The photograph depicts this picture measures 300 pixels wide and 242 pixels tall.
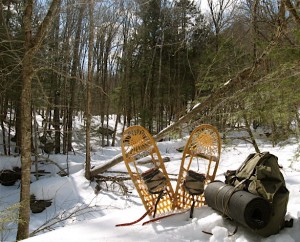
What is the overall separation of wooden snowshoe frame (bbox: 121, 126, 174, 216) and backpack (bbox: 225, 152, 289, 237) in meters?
1.10

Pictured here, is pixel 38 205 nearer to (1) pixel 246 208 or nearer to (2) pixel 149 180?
(2) pixel 149 180

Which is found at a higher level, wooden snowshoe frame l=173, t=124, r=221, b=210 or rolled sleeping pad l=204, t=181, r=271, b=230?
wooden snowshoe frame l=173, t=124, r=221, b=210

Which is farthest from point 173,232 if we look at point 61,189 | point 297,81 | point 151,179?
point 61,189

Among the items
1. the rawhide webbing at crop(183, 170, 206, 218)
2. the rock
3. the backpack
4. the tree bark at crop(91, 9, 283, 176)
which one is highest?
the tree bark at crop(91, 9, 283, 176)

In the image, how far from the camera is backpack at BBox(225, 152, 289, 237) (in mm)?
2488

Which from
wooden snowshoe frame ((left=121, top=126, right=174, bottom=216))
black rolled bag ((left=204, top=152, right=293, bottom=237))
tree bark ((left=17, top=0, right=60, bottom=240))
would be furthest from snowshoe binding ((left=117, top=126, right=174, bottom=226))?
tree bark ((left=17, top=0, right=60, bottom=240))

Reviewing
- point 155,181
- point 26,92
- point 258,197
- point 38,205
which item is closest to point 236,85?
point 155,181

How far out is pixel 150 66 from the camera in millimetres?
19391

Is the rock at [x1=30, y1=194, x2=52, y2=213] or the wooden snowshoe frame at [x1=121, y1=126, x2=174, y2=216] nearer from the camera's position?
the wooden snowshoe frame at [x1=121, y1=126, x2=174, y2=216]

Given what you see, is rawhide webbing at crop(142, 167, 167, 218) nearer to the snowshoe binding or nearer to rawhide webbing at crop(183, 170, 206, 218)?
the snowshoe binding

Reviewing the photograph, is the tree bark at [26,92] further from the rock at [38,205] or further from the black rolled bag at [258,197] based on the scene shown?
the rock at [38,205]

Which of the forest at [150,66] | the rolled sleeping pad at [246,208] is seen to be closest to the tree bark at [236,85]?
the forest at [150,66]

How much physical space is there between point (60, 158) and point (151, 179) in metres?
10.5

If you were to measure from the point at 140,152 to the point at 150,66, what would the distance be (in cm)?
1580
